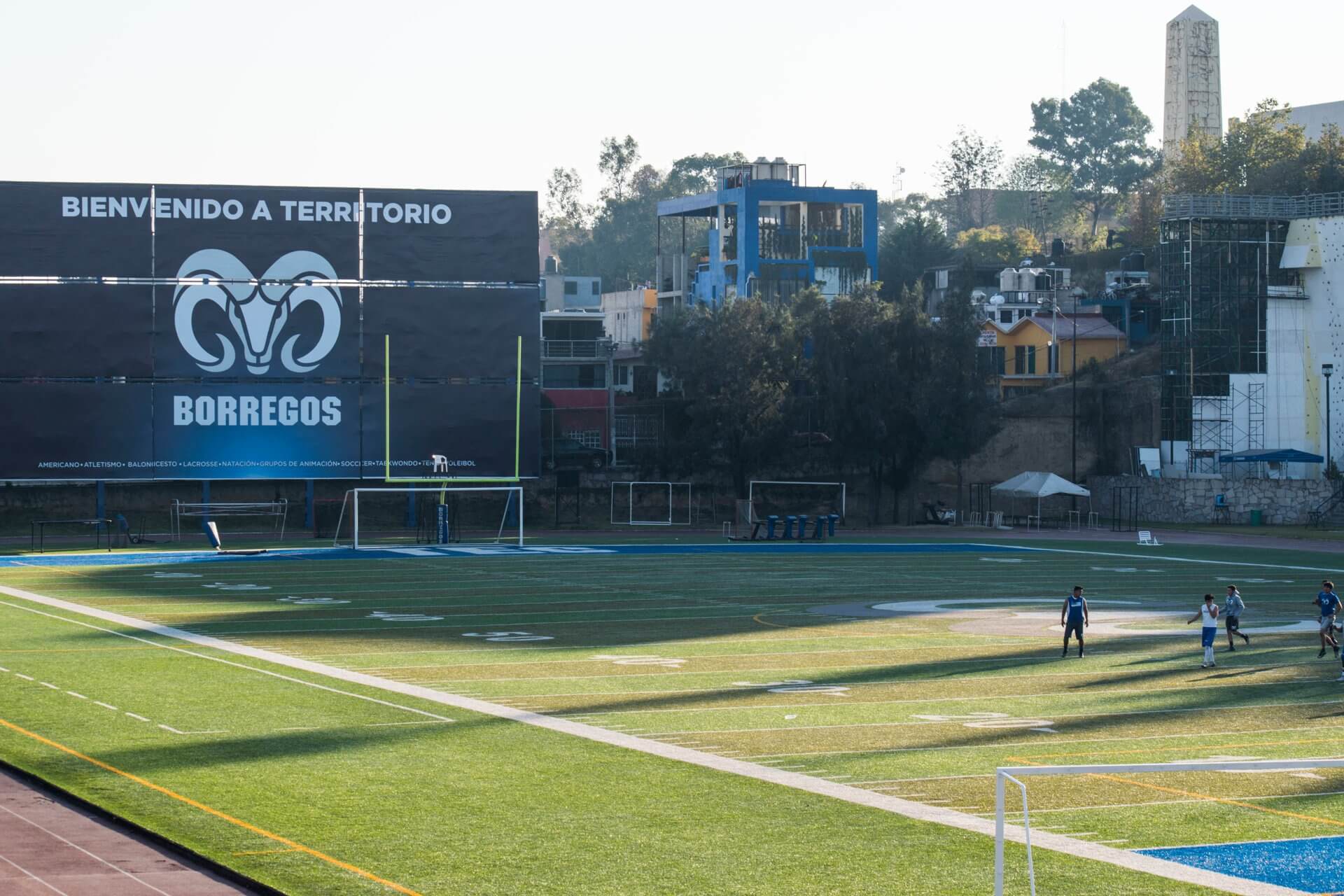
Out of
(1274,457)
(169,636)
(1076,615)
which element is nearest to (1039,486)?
(1274,457)

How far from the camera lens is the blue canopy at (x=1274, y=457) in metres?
70.0

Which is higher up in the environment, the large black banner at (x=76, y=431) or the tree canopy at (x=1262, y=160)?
the tree canopy at (x=1262, y=160)

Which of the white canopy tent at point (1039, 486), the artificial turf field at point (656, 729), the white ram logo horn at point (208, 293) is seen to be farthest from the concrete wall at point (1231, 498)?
the white ram logo horn at point (208, 293)

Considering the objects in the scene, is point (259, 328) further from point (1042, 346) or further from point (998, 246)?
point (998, 246)

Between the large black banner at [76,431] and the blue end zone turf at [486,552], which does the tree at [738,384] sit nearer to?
the blue end zone turf at [486,552]

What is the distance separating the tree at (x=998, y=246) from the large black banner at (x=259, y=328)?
63.6m

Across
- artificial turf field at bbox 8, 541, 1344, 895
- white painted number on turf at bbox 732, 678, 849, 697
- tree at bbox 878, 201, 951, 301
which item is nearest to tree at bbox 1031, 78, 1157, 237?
tree at bbox 878, 201, 951, 301

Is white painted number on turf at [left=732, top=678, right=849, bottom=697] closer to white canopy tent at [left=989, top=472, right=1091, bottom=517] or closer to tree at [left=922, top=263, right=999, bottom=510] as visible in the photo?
white canopy tent at [left=989, top=472, right=1091, bottom=517]

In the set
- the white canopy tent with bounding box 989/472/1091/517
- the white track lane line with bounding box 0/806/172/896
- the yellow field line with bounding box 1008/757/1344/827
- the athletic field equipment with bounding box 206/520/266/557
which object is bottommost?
the white track lane line with bounding box 0/806/172/896

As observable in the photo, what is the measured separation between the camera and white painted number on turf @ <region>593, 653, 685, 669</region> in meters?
26.2

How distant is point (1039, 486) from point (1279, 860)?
53.4 m

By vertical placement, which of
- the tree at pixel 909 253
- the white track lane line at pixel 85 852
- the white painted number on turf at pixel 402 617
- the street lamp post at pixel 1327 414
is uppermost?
the tree at pixel 909 253

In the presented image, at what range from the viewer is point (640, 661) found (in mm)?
26625

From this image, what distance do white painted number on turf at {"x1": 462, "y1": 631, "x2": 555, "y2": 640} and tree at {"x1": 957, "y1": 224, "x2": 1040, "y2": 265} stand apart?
298 feet
